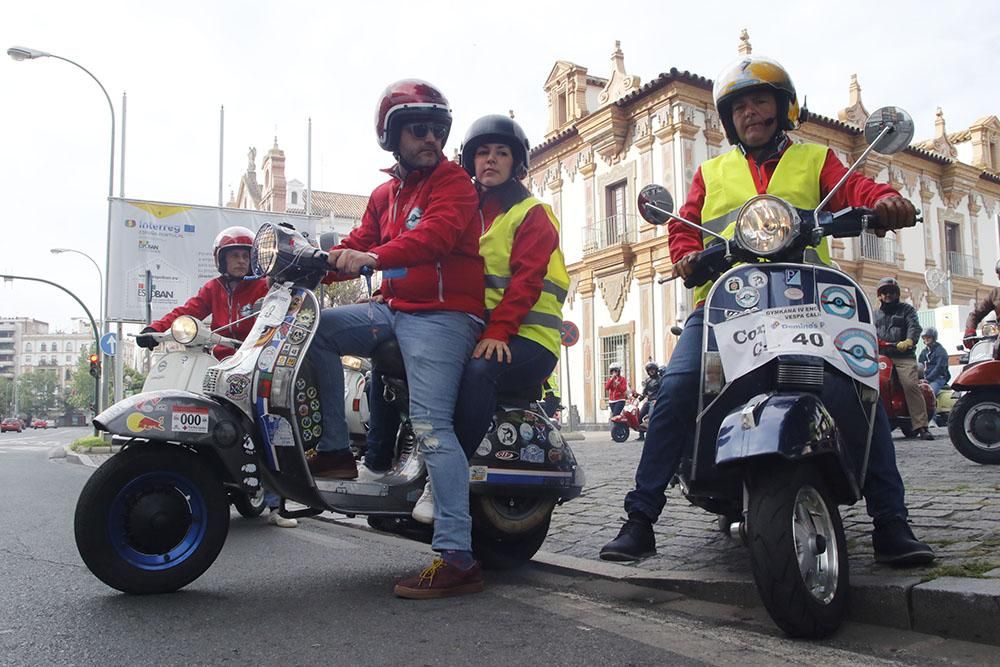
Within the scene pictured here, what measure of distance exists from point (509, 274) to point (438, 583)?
1500 millimetres

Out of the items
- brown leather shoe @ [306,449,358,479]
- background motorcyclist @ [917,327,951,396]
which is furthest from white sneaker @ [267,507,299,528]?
background motorcyclist @ [917,327,951,396]

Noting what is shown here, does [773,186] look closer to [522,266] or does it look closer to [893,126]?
[893,126]

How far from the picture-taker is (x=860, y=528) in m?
3.98

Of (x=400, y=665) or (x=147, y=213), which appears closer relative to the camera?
(x=400, y=665)

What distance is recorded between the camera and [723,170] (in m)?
3.61

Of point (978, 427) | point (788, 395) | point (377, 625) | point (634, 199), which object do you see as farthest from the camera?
point (634, 199)

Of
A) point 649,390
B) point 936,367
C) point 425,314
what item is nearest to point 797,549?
point 425,314

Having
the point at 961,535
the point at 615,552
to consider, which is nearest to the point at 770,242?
the point at 615,552

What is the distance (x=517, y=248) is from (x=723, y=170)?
0.99m

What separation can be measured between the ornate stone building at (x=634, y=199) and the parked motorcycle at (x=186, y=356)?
19.2 m

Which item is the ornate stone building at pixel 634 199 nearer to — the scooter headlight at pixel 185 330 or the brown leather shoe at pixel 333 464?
the scooter headlight at pixel 185 330

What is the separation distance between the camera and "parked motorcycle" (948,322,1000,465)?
7.02 meters

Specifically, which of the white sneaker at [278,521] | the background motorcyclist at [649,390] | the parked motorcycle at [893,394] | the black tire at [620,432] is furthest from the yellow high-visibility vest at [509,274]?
the black tire at [620,432]

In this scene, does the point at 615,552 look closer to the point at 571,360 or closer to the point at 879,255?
the point at 571,360
